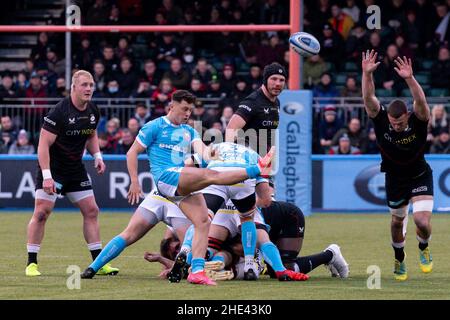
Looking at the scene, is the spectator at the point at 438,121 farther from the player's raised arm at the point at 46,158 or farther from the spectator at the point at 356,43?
the player's raised arm at the point at 46,158

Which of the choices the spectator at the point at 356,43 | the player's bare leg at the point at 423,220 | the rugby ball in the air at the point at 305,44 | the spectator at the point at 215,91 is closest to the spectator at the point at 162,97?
the spectator at the point at 215,91

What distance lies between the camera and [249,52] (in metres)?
25.5

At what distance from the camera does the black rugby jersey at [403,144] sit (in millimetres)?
12070

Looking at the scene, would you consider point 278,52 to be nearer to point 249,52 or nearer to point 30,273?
point 249,52

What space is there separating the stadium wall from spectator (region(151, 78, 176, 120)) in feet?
5.59

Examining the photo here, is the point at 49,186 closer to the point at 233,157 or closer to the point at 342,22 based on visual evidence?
the point at 233,157

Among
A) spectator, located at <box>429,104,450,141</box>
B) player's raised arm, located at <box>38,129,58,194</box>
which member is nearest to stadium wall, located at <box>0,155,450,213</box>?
spectator, located at <box>429,104,450,141</box>

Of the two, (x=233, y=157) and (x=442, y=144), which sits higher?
(x=233, y=157)

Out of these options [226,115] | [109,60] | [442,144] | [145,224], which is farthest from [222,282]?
[109,60]

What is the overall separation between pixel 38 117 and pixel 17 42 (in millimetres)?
5035

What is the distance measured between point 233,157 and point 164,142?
28.9 inches

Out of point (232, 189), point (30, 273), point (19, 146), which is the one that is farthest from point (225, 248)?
point (19, 146)

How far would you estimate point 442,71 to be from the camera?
A: 2447 cm

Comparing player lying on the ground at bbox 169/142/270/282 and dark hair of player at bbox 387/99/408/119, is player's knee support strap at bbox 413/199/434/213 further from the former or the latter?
player lying on the ground at bbox 169/142/270/282
